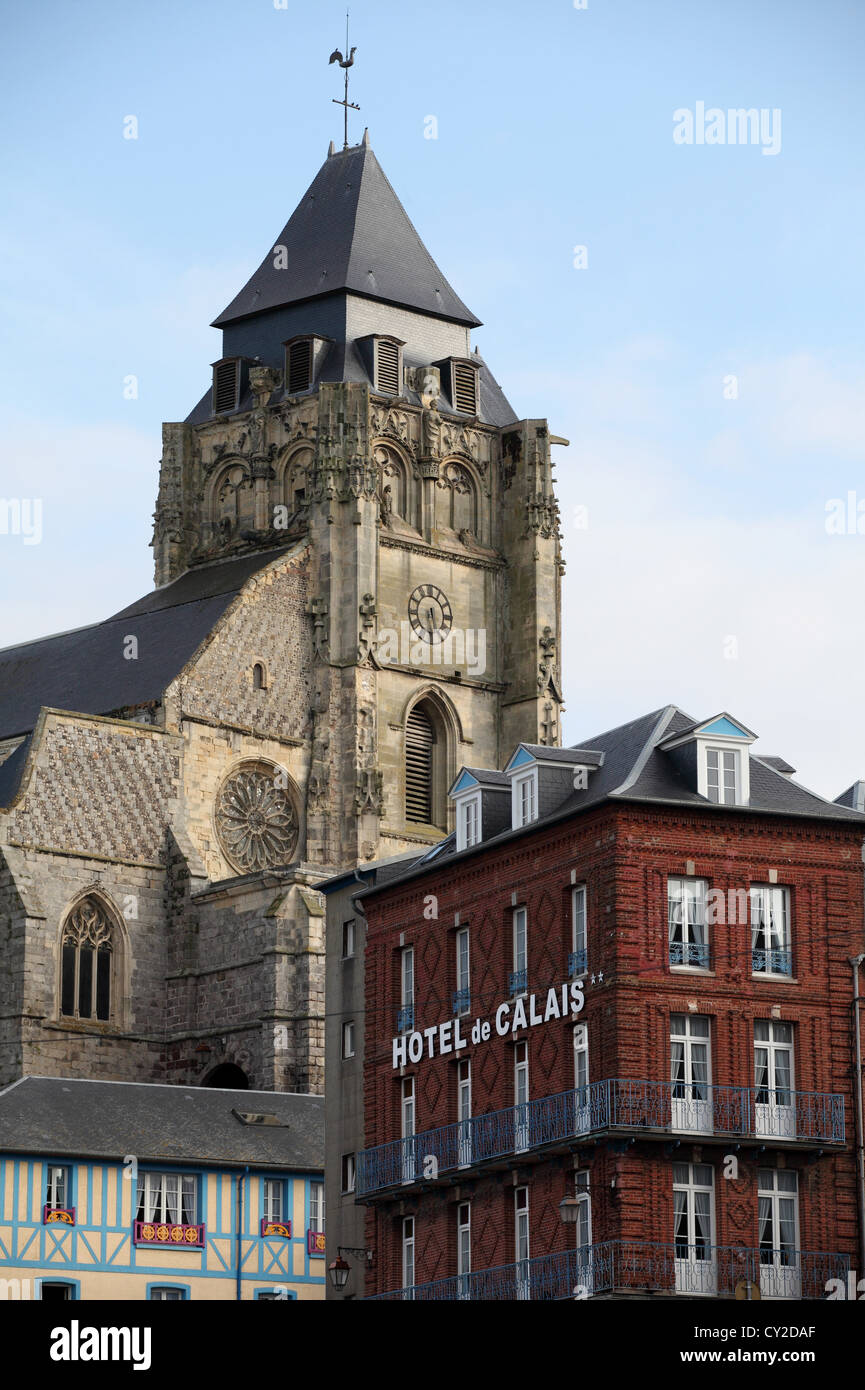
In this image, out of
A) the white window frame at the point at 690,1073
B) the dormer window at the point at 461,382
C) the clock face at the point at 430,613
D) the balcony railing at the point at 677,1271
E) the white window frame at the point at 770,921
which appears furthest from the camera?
the dormer window at the point at 461,382

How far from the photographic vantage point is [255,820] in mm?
82188

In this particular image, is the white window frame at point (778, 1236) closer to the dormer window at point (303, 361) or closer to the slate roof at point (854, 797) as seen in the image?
the slate roof at point (854, 797)

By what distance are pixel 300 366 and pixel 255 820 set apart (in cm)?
1511

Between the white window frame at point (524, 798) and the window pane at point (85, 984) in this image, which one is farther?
the window pane at point (85, 984)

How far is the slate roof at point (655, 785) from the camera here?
48.5 metres

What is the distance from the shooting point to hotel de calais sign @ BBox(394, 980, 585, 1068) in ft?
158

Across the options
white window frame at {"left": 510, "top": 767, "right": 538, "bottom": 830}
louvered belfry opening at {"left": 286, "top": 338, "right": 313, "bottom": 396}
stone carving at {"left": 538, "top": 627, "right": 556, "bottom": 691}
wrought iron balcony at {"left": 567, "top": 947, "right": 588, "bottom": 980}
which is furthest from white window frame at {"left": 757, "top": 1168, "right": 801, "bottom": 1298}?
louvered belfry opening at {"left": 286, "top": 338, "right": 313, "bottom": 396}

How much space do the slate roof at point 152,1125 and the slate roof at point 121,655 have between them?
47.9 ft

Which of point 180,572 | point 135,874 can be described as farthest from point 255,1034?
point 180,572

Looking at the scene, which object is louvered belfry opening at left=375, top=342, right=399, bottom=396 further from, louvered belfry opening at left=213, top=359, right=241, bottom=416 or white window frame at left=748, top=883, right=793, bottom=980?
white window frame at left=748, top=883, right=793, bottom=980

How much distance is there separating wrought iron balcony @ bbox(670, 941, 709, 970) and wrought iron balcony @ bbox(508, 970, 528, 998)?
3138 millimetres

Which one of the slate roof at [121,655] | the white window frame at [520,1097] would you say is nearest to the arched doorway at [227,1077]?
the slate roof at [121,655]

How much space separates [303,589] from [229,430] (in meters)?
8.83

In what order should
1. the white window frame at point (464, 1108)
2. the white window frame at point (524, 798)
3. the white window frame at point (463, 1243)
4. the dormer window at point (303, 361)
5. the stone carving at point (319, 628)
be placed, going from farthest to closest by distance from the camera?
the dormer window at point (303, 361) < the stone carving at point (319, 628) < the white window frame at point (524, 798) < the white window frame at point (464, 1108) < the white window frame at point (463, 1243)
